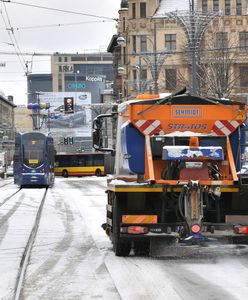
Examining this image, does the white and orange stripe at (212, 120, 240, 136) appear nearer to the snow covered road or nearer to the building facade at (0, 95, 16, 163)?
the snow covered road

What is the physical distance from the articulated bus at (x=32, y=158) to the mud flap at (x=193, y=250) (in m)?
32.5

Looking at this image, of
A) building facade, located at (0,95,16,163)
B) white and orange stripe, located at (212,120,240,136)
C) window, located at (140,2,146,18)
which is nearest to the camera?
white and orange stripe, located at (212,120,240,136)

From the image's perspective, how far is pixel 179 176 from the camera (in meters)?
11.1

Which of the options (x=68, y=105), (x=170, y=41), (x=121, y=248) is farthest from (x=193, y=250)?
(x=170, y=41)

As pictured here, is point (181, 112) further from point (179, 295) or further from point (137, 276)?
point (179, 295)

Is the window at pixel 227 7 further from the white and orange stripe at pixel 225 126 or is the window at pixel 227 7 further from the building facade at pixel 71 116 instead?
the white and orange stripe at pixel 225 126

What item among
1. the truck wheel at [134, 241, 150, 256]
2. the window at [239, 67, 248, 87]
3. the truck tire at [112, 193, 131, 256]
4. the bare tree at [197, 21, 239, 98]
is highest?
the window at [239, 67, 248, 87]

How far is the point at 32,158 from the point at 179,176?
34725 millimetres

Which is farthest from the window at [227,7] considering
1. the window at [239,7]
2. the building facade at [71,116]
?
the building facade at [71,116]

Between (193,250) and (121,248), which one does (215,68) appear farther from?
(121,248)

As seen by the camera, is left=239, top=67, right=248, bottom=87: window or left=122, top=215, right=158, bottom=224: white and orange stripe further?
left=239, top=67, right=248, bottom=87: window

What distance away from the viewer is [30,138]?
44906 millimetres

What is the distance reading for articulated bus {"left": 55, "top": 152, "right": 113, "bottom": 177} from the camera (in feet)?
253

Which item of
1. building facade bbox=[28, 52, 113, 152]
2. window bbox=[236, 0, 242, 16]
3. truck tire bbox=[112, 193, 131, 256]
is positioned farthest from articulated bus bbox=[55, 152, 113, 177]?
truck tire bbox=[112, 193, 131, 256]
